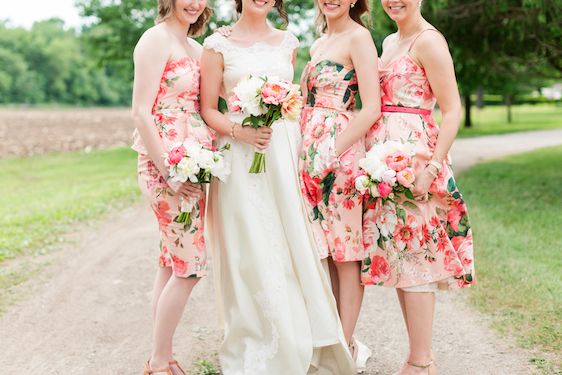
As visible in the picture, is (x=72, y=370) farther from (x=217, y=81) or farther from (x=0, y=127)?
(x=0, y=127)

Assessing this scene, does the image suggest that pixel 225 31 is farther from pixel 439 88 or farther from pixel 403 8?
pixel 439 88

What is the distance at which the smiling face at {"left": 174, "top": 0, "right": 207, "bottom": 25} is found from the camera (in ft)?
13.8

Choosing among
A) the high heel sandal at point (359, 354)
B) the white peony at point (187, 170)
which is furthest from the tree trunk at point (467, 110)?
the white peony at point (187, 170)

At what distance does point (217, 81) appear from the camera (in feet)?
13.6

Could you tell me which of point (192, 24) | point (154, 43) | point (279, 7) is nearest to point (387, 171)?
point (279, 7)

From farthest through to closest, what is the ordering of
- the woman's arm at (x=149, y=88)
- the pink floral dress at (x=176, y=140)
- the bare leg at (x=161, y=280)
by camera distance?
the bare leg at (x=161, y=280) < the pink floral dress at (x=176, y=140) < the woman's arm at (x=149, y=88)

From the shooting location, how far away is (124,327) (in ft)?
18.8

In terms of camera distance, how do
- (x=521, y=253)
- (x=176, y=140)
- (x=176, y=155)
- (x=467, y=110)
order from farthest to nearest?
(x=467, y=110), (x=521, y=253), (x=176, y=140), (x=176, y=155)

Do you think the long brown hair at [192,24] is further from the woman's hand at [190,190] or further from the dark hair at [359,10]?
the woman's hand at [190,190]

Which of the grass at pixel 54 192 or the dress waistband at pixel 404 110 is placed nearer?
the dress waistband at pixel 404 110

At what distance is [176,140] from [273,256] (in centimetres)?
86

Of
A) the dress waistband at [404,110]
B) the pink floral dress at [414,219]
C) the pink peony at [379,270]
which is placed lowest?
the pink peony at [379,270]

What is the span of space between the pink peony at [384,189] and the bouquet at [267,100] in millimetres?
573

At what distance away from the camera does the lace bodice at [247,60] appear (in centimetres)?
409
